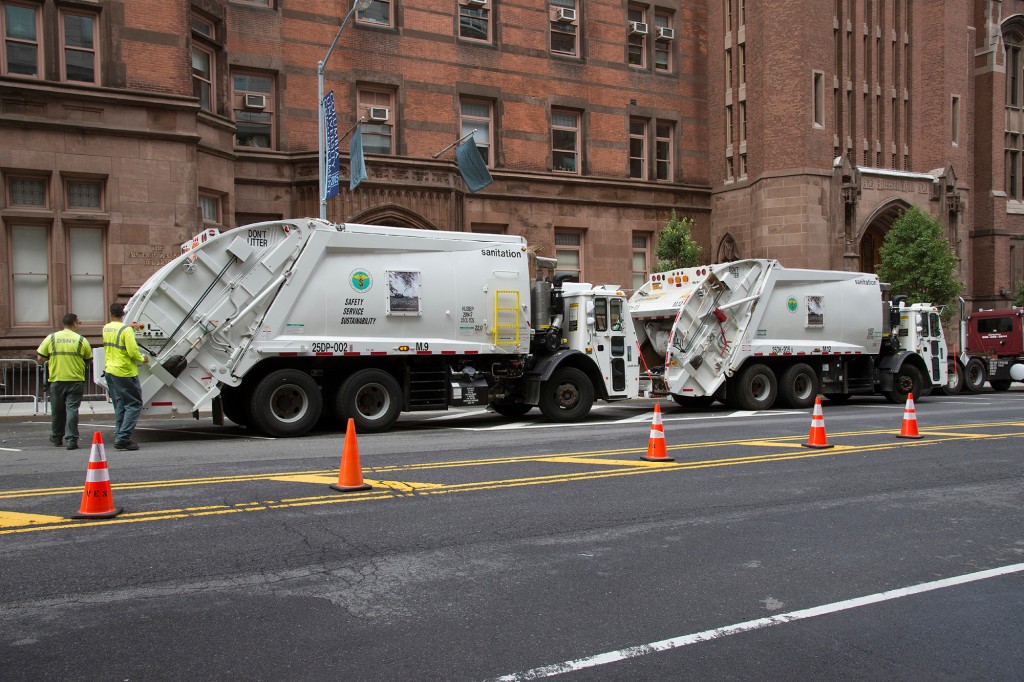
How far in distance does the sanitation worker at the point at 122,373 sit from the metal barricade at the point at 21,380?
732cm

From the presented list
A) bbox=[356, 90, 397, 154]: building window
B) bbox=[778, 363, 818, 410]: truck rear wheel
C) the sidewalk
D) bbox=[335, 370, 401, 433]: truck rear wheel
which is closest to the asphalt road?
bbox=[335, 370, 401, 433]: truck rear wheel

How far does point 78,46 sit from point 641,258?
18611mm

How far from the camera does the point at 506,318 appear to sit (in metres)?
14.6

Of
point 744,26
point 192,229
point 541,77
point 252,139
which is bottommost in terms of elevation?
point 192,229

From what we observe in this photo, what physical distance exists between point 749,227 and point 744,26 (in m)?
7.09

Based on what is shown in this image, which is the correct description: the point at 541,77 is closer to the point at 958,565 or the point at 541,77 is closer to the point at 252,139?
the point at 252,139

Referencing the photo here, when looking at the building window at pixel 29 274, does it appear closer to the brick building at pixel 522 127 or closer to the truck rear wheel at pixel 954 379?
the brick building at pixel 522 127

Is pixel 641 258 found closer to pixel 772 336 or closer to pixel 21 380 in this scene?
pixel 772 336

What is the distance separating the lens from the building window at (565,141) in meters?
28.0

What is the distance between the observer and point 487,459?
1010 centimetres

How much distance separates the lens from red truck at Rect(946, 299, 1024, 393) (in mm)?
24250

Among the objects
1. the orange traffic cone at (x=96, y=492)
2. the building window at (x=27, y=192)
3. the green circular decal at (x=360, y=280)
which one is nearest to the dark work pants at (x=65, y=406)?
the green circular decal at (x=360, y=280)

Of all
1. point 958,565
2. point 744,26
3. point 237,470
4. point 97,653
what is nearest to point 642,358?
point 237,470

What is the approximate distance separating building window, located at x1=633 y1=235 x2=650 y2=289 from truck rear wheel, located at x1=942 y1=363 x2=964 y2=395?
10.4 meters
